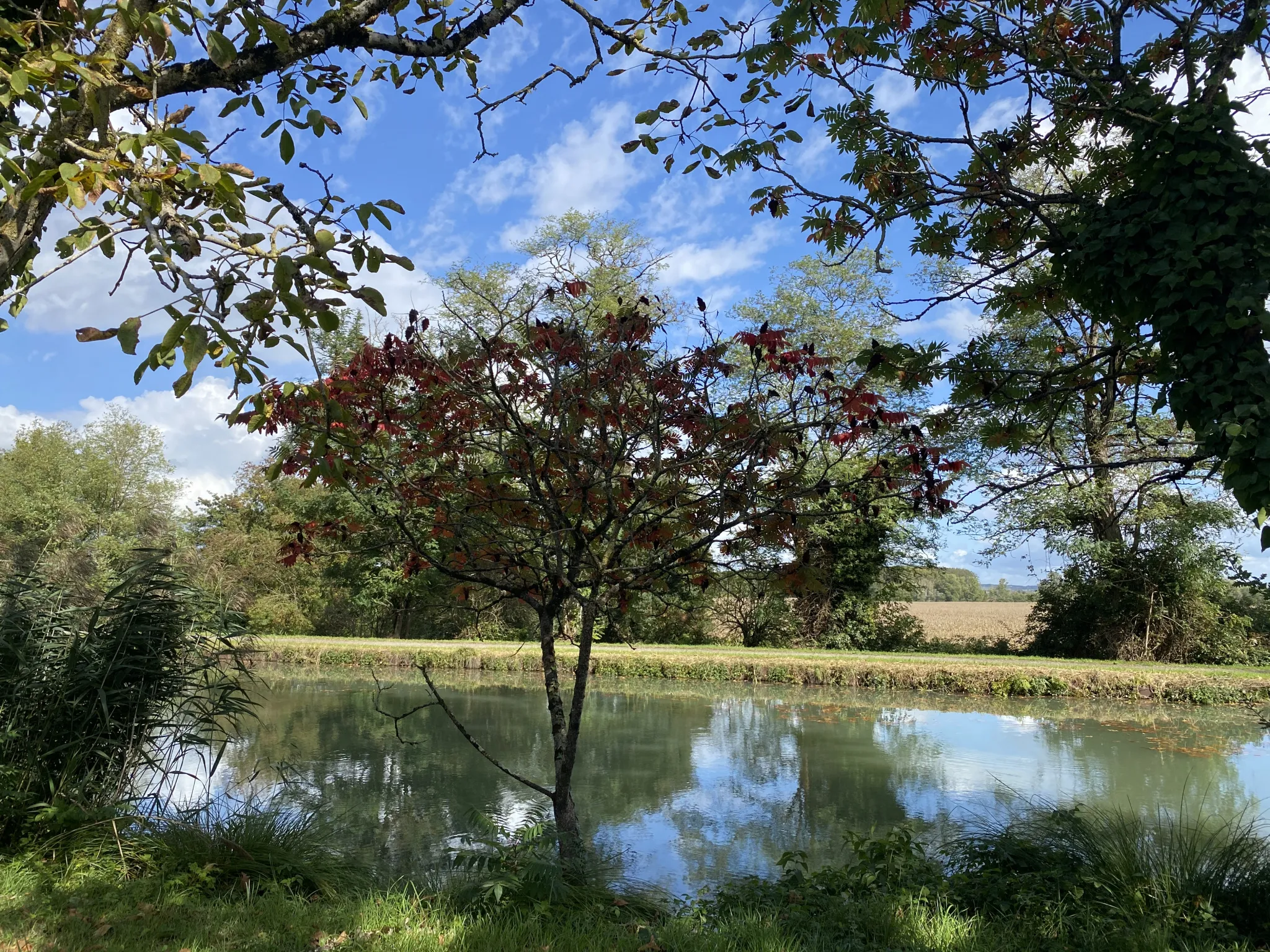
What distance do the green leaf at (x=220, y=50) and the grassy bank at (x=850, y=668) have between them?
938cm

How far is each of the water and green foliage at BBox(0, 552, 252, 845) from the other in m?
1.28

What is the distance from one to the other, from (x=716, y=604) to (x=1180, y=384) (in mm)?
16931

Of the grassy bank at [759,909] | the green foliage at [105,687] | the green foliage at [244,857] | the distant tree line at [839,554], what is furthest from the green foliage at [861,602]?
the green foliage at [244,857]

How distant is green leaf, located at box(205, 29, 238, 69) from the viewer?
1868 mm

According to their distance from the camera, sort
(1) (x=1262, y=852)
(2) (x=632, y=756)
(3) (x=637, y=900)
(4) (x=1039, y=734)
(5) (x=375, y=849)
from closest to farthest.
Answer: (3) (x=637, y=900) → (1) (x=1262, y=852) → (5) (x=375, y=849) → (2) (x=632, y=756) → (4) (x=1039, y=734)

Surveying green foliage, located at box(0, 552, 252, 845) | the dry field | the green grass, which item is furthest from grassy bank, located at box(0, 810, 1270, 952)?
the dry field

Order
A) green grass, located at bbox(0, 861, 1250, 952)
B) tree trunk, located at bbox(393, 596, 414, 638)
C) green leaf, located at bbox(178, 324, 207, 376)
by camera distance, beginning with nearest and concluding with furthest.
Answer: green leaf, located at bbox(178, 324, 207, 376) < green grass, located at bbox(0, 861, 1250, 952) < tree trunk, located at bbox(393, 596, 414, 638)

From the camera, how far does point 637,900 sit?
12.6 ft

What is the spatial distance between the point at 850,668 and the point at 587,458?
10749 mm

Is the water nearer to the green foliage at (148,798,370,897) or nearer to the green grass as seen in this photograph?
the green foliage at (148,798,370,897)

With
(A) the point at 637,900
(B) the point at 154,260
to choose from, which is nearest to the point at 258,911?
(A) the point at 637,900

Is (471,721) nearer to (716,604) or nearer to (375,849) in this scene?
(375,849)

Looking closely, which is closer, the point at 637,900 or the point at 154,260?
the point at 154,260

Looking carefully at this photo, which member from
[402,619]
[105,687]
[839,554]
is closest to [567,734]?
[105,687]
